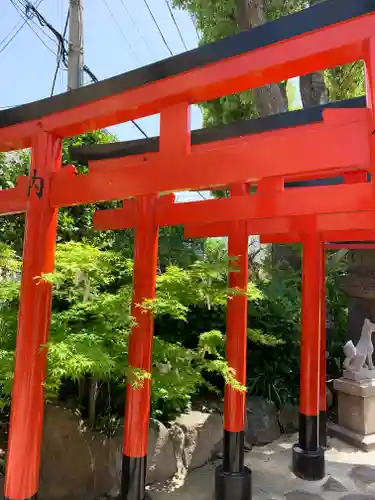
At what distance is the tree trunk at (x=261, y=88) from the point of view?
7.30 m

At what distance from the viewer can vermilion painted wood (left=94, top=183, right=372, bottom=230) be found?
2438 mm

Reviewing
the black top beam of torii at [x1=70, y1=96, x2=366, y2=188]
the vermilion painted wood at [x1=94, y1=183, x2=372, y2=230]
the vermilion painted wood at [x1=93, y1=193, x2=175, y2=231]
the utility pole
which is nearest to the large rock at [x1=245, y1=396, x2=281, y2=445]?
the vermilion painted wood at [x1=93, y1=193, x2=175, y2=231]

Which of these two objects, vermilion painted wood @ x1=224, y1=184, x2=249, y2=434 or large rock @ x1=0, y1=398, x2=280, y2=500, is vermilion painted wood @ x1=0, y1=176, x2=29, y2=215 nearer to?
vermilion painted wood @ x1=224, y1=184, x2=249, y2=434

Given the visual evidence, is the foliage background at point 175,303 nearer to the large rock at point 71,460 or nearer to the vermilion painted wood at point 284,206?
the large rock at point 71,460

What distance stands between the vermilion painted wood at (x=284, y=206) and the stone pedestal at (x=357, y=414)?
12.2 feet

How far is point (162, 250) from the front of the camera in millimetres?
7340

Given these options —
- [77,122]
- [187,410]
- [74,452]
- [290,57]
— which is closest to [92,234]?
[187,410]

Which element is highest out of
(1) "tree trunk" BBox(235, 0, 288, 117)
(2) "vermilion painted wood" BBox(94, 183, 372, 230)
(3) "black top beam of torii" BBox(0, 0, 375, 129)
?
(1) "tree trunk" BBox(235, 0, 288, 117)

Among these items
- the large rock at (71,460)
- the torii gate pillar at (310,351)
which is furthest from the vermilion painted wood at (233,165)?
the torii gate pillar at (310,351)

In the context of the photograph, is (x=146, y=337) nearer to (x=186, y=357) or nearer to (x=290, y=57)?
(x=186, y=357)

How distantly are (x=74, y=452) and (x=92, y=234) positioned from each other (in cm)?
386

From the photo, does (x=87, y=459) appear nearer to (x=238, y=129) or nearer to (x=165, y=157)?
(x=165, y=157)

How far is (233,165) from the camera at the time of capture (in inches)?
85.7

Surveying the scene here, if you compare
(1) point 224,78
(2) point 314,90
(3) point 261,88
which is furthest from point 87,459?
(2) point 314,90
